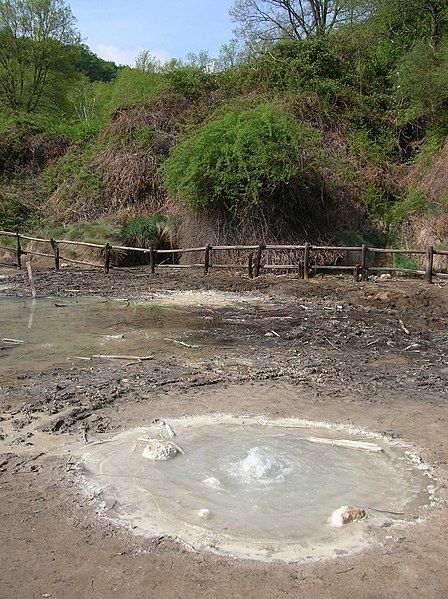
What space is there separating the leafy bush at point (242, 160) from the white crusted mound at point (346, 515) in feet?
42.6

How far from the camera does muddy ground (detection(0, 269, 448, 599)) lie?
3246 millimetres

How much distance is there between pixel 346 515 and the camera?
377 cm

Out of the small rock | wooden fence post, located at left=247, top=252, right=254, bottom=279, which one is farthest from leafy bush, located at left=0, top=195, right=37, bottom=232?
the small rock

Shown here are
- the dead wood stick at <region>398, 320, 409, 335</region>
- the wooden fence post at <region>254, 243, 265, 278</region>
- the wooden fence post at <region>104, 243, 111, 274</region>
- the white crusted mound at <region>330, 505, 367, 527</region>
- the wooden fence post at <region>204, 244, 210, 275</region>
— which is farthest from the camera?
the wooden fence post at <region>104, 243, 111, 274</region>

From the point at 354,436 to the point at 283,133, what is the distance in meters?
12.8

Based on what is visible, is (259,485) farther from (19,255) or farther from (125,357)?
(19,255)

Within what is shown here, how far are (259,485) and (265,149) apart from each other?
13.1 m

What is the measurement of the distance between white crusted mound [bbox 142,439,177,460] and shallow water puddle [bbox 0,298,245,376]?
2.99m

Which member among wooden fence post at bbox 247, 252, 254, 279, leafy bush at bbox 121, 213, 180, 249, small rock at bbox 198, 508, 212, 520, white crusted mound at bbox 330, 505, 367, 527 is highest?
leafy bush at bbox 121, 213, 180, 249

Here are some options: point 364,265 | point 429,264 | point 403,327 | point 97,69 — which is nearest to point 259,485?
point 403,327

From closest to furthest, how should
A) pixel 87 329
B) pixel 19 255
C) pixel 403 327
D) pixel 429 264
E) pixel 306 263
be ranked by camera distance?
pixel 87 329
pixel 403 327
pixel 429 264
pixel 306 263
pixel 19 255

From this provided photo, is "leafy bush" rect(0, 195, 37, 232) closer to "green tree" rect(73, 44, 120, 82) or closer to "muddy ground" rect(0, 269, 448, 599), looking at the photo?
"muddy ground" rect(0, 269, 448, 599)

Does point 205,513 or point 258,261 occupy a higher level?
point 258,261

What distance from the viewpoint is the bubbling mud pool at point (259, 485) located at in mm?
3627
